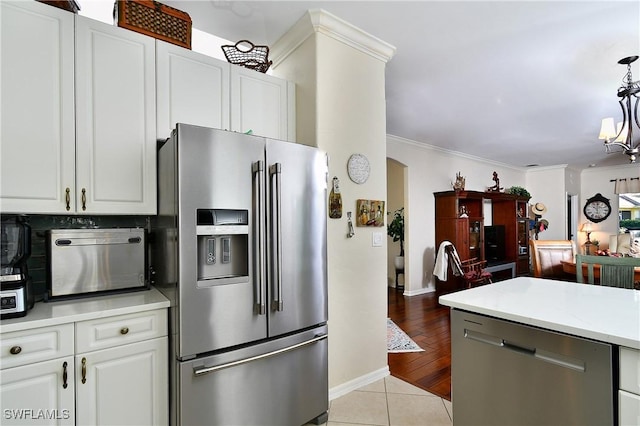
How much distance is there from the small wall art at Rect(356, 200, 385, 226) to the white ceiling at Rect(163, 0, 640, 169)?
4.18 ft

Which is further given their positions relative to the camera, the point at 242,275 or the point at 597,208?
the point at 597,208

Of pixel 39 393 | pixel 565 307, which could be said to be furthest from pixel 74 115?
pixel 565 307

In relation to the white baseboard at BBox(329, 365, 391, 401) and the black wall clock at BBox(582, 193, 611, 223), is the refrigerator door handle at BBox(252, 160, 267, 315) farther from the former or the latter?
the black wall clock at BBox(582, 193, 611, 223)

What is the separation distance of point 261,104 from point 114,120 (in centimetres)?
91

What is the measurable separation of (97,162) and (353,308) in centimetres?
187

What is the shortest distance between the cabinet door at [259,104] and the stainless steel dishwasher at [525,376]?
166cm

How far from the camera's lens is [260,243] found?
170 cm

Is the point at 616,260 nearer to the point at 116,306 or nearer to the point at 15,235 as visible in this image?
the point at 116,306

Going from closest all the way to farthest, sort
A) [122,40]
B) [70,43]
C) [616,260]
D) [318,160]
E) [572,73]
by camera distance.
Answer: [70,43] → [122,40] → [318,160] → [616,260] → [572,73]

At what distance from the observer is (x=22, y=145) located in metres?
1.52

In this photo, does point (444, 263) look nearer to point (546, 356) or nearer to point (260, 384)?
point (546, 356)

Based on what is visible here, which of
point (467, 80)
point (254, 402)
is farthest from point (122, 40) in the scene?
point (467, 80)

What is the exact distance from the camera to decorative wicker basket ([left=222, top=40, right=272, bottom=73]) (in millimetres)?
2209

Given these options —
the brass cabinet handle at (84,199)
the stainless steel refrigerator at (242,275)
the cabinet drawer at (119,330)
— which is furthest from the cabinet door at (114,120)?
the cabinet drawer at (119,330)
